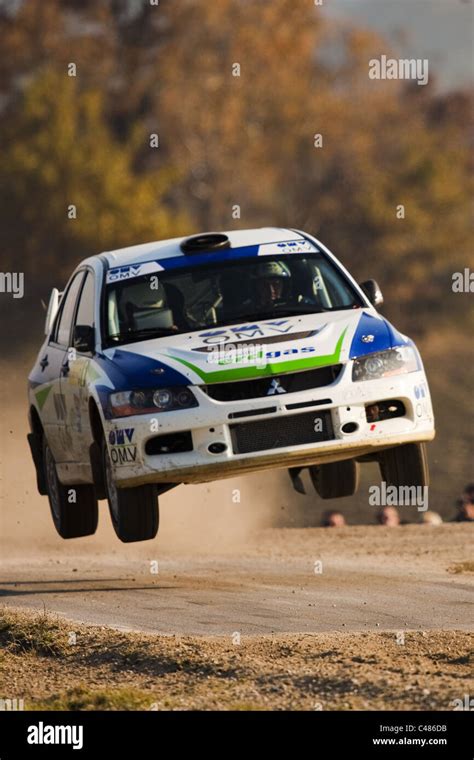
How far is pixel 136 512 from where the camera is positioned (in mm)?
10781

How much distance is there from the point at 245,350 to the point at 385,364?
947mm

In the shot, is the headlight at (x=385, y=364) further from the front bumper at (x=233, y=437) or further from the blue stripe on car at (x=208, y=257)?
the blue stripe on car at (x=208, y=257)

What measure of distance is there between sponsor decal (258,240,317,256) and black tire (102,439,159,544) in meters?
2.02

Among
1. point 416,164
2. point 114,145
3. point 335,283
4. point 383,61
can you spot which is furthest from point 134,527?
point 383,61

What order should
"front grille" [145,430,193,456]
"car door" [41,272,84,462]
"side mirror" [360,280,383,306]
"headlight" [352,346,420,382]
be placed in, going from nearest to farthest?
"front grille" [145,430,193,456] → "headlight" [352,346,420,382] → "side mirror" [360,280,383,306] → "car door" [41,272,84,462]

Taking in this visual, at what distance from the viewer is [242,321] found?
36.5 ft

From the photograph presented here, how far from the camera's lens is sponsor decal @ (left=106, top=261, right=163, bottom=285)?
11703 millimetres

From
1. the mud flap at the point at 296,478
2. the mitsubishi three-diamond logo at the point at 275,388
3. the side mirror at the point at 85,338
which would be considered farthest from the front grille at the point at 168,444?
the mud flap at the point at 296,478

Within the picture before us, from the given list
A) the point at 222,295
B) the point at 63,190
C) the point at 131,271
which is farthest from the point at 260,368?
the point at 63,190

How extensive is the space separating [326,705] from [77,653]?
278 cm

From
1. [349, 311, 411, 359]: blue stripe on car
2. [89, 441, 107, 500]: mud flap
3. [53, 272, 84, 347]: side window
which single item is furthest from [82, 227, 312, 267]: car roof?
[89, 441, 107, 500]: mud flap

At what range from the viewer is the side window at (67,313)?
12523 millimetres

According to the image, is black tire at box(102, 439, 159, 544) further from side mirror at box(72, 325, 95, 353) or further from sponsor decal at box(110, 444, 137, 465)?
side mirror at box(72, 325, 95, 353)

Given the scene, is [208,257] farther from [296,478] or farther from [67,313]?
[296,478]
